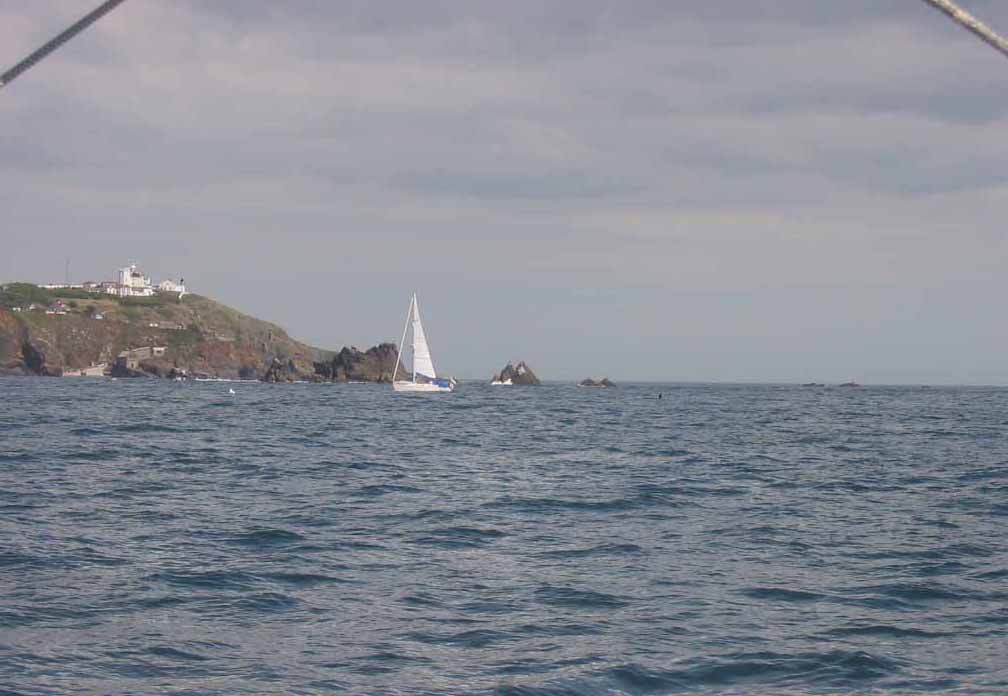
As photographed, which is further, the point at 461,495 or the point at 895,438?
the point at 895,438

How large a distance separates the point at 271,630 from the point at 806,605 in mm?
8237

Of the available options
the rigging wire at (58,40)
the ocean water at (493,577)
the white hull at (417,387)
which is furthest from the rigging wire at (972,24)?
the white hull at (417,387)

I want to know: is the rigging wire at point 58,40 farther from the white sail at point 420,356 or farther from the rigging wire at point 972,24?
the white sail at point 420,356

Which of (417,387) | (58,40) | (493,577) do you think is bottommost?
(493,577)

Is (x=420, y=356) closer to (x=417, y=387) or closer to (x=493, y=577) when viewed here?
(x=417, y=387)

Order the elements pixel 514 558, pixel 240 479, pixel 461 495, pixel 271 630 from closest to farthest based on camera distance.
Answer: pixel 271 630 < pixel 514 558 < pixel 461 495 < pixel 240 479

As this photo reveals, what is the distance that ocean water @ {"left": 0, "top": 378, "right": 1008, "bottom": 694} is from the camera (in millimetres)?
12461

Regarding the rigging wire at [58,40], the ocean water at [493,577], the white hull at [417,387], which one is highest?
the rigging wire at [58,40]

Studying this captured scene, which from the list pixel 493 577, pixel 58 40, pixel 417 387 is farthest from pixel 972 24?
pixel 417 387

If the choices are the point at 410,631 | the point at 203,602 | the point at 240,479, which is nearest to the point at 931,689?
the point at 410,631

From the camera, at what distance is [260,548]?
19.7m

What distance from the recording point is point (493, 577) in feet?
58.2

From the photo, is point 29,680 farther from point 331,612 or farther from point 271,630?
point 331,612

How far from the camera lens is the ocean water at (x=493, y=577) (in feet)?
40.9
